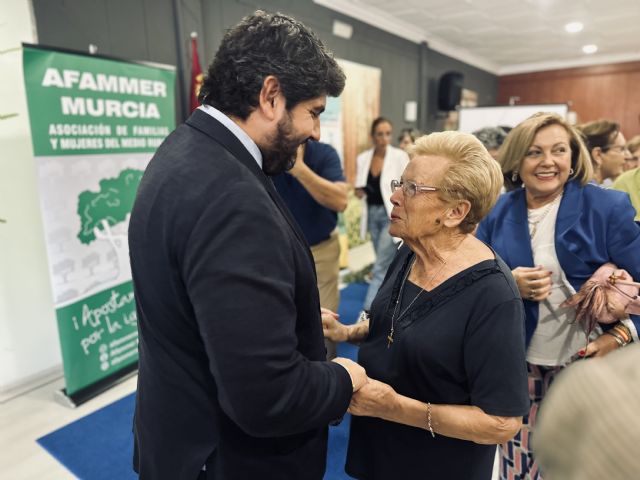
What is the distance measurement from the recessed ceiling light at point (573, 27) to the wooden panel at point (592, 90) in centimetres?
277

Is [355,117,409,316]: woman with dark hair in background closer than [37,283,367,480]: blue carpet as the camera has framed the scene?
No

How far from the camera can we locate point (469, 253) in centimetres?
108

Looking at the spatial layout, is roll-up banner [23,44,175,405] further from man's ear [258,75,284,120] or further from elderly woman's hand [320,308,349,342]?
man's ear [258,75,284,120]

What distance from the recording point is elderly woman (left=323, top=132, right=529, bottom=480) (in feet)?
3.10

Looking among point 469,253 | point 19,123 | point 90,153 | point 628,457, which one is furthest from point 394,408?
point 19,123

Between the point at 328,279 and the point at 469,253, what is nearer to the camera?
the point at 469,253

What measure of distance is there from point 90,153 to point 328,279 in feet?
4.97

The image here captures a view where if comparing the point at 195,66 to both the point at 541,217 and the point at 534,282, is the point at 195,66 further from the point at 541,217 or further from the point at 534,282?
the point at 534,282

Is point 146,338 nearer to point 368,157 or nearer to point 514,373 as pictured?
point 514,373

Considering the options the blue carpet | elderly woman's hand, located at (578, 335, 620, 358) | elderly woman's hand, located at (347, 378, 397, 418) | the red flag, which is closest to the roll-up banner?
the blue carpet

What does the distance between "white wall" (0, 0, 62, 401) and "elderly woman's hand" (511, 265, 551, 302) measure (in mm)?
2678


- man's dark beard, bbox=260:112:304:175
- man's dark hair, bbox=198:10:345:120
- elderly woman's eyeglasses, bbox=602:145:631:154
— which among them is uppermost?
man's dark hair, bbox=198:10:345:120

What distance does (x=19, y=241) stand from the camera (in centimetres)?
263

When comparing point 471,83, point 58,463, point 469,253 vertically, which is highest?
point 471,83
